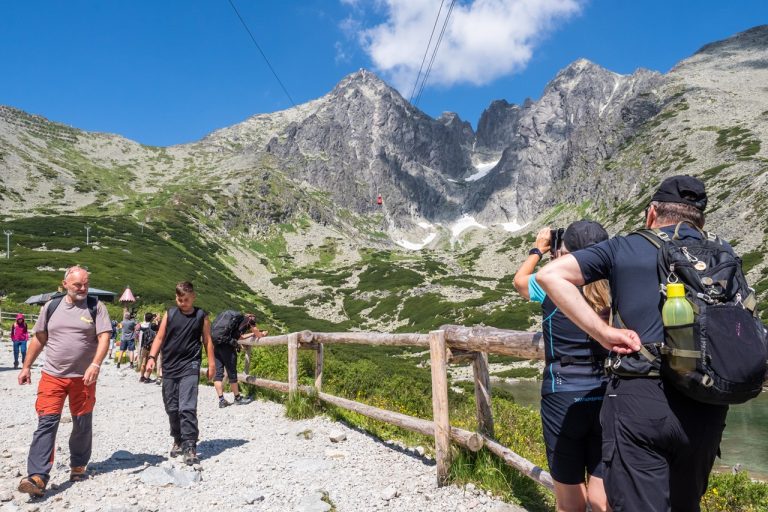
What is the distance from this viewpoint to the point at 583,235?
4.14 metres

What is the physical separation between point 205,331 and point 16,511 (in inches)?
140

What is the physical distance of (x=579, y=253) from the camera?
321 centimetres

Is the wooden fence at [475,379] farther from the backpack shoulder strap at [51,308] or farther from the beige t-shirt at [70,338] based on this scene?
the backpack shoulder strap at [51,308]

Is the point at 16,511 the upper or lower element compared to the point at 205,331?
lower

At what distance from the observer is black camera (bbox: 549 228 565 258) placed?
4410mm

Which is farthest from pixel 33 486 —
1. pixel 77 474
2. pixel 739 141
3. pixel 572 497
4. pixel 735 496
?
pixel 739 141

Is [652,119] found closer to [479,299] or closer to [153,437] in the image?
[479,299]

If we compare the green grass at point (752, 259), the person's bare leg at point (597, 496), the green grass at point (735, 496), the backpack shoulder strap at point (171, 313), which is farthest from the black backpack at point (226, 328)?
the green grass at point (752, 259)

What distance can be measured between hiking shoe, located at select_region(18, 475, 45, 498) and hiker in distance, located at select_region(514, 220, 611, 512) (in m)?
6.12

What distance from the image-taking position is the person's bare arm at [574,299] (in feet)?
9.84

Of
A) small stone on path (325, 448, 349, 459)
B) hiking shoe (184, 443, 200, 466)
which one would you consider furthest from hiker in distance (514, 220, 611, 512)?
hiking shoe (184, 443, 200, 466)

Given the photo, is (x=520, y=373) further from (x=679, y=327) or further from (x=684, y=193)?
(x=679, y=327)

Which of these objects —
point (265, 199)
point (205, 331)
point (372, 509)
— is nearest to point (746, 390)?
point (372, 509)

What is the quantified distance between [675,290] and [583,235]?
1450 millimetres
